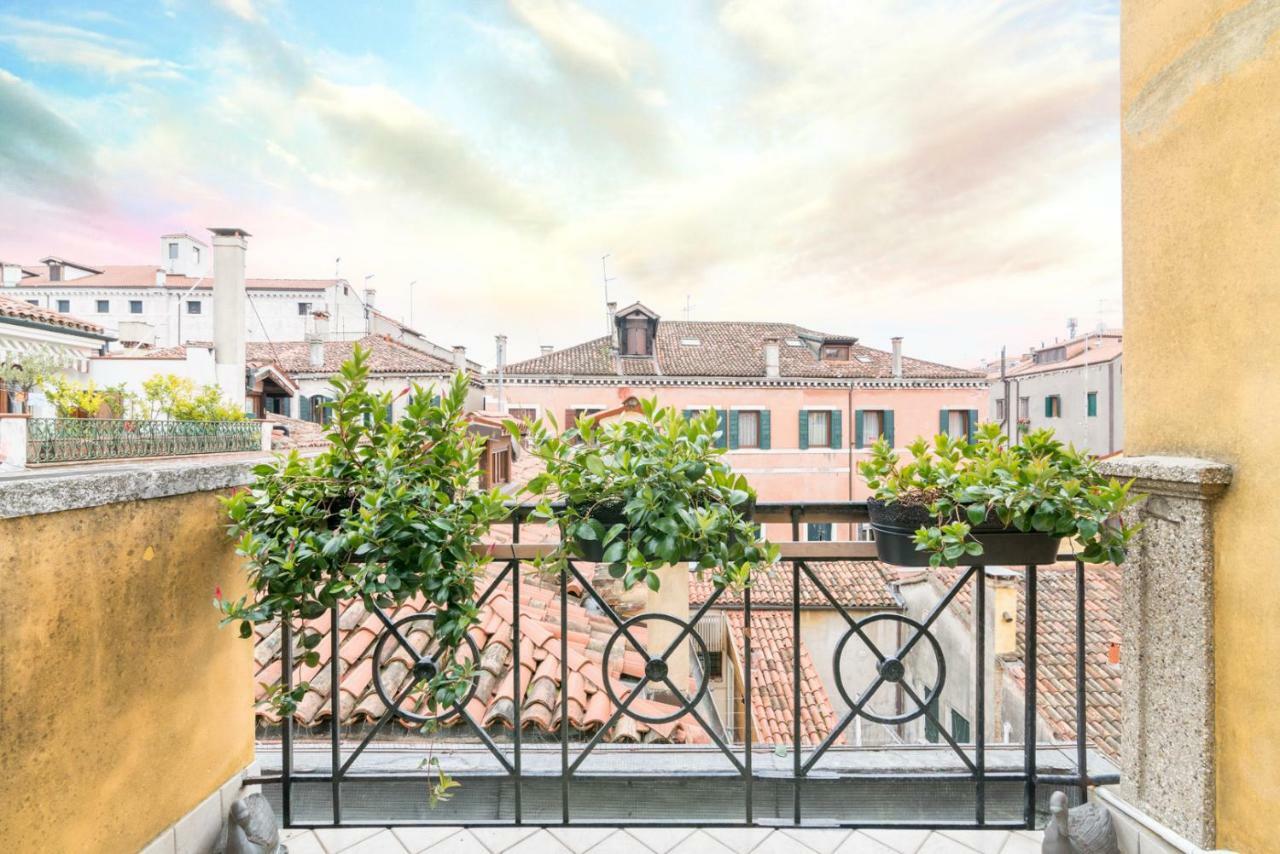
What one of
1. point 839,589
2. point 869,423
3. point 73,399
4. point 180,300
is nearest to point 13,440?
point 73,399

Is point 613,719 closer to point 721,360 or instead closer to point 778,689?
point 778,689

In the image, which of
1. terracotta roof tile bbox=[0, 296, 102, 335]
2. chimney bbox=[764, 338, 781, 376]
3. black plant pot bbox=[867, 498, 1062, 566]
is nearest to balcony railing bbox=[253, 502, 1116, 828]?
black plant pot bbox=[867, 498, 1062, 566]

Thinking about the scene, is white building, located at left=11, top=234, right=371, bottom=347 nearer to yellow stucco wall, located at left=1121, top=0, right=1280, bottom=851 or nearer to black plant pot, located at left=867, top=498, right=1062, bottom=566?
black plant pot, located at left=867, top=498, right=1062, bottom=566

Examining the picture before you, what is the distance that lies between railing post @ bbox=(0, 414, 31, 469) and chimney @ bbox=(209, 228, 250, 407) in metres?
7.24

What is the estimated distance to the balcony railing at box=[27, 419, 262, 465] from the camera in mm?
8680

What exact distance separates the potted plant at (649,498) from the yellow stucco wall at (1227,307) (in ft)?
2.95

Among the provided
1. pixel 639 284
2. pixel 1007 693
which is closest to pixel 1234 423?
pixel 1007 693

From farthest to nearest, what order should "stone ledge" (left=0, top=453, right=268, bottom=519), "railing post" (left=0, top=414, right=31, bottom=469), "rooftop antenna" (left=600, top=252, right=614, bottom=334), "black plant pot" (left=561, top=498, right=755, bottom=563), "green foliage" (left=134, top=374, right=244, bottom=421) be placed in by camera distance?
"rooftop antenna" (left=600, top=252, right=614, bottom=334)
"green foliage" (left=134, top=374, right=244, bottom=421)
"railing post" (left=0, top=414, right=31, bottom=469)
"black plant pot" (left=561, top=498, right=755, bottom=563)
"stone ledge" (left=0, top=453, right=268, bottom=519)

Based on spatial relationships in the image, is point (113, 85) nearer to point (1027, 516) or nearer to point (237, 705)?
point (237, 705)

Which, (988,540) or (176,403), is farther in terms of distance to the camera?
(176,403)

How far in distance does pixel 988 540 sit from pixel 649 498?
0.80m

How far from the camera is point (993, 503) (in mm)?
1317

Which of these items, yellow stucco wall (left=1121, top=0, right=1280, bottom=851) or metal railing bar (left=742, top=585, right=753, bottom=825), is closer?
yellow stucco wall (left=1121, top=0, right=1280, bottom=851)

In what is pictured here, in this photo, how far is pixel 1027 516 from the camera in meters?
1.34
